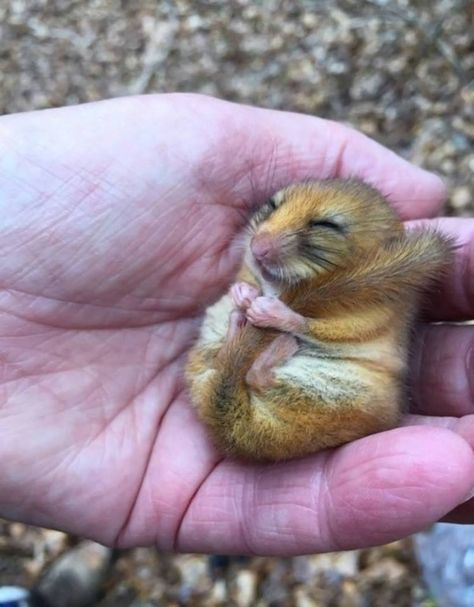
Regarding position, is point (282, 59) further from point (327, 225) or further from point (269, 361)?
point (269, 361)

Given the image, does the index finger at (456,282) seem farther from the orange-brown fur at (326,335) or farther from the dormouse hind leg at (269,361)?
the dormouse hind leg at (269,361)

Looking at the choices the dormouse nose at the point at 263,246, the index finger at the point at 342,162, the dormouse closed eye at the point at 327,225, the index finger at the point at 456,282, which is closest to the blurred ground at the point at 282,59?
the index finger at the point at 342,162

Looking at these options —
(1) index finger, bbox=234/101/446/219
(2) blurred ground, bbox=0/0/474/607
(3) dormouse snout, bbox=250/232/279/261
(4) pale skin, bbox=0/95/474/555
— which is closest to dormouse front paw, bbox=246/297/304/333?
(3) dormouse snout, bbox=250/232/279/261

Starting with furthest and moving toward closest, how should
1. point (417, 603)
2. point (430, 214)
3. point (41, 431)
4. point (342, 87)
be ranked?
1. point (342, 87)
2. point (417, 603)
3. point (430, 214)
4. point (41, 431)

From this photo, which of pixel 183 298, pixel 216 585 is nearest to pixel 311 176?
pixel 183 298

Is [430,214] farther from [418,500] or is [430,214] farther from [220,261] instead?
[418,500]

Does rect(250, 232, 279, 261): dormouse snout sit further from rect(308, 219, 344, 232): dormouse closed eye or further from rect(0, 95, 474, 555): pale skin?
rect(0, 95, 474, 555): pale skin
